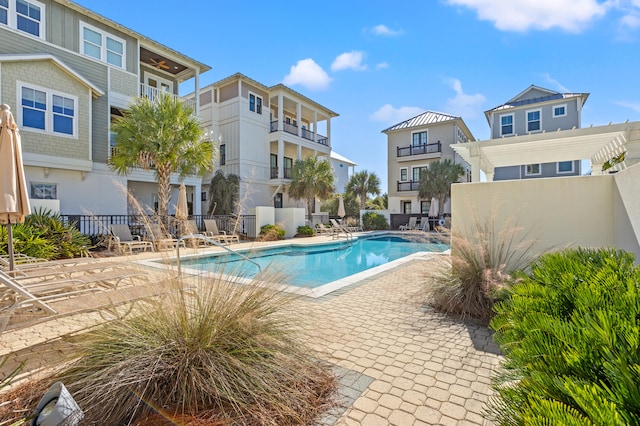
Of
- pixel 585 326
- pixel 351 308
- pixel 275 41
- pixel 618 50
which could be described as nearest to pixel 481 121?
pixel 618 50

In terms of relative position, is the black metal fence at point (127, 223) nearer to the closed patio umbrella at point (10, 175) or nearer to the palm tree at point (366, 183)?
the closed patio umbrella at point (10, 175)

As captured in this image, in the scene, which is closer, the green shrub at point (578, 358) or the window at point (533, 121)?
the green shrub at point (578, 358)

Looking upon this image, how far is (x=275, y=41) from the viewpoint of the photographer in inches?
522

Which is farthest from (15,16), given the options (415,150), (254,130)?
(415,150)

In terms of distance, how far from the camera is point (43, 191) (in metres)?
12.6

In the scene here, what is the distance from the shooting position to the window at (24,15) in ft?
37.7

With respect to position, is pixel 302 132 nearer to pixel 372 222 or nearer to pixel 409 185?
pixel 372 222

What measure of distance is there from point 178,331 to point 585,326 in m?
2.43

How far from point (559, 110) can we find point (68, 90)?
27.6 meters

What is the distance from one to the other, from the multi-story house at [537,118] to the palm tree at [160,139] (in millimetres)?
17917

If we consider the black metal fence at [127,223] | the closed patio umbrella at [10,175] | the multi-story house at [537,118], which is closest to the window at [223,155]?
the black metal fence at [127,223]

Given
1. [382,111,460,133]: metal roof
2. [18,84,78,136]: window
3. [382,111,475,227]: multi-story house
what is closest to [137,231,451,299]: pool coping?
[18,84,78,136]: window

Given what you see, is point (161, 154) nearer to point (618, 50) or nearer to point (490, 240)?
point (490, 240)

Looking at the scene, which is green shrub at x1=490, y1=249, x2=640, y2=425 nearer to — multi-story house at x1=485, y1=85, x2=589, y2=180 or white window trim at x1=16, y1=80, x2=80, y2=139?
white window trim at x1=16, y1=80, x2=80, y2=139
